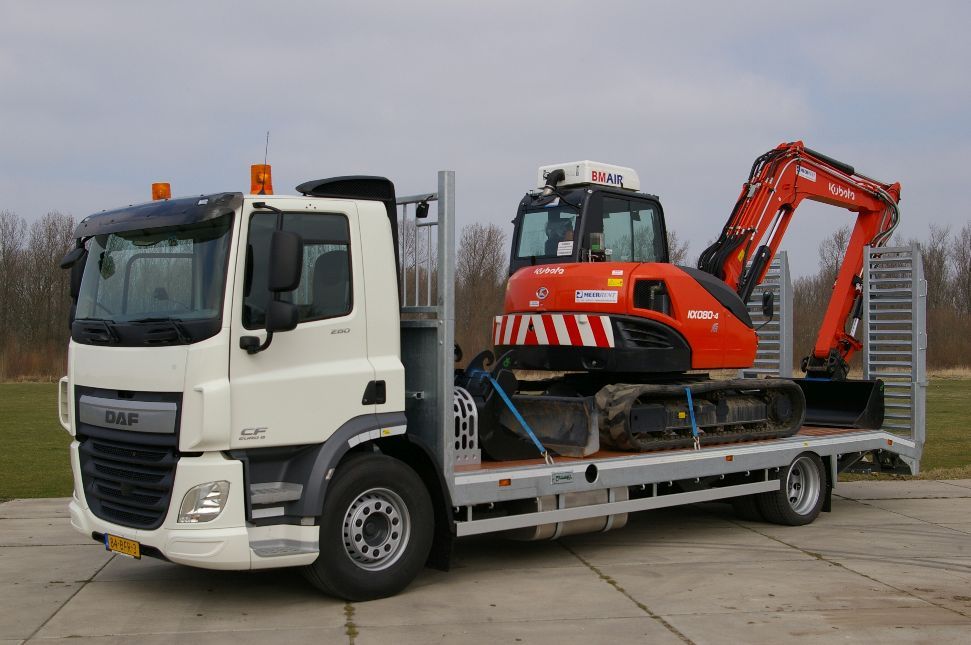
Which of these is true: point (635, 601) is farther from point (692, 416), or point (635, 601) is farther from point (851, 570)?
point (692, 416)

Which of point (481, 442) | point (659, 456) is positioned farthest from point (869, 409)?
point (481, 442)

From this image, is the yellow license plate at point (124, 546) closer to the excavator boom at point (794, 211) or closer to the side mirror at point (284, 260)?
the side mirror at point (284, 260)

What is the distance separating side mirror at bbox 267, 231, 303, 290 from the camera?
6.39 m

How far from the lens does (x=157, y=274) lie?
6.94 m

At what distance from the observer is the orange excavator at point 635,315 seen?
9406mm

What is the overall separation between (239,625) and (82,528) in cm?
159

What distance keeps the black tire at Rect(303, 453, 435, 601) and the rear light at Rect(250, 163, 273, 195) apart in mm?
2017


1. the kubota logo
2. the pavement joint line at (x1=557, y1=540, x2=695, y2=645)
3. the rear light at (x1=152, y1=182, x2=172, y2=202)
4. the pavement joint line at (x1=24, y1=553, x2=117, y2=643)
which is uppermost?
the kubota logo

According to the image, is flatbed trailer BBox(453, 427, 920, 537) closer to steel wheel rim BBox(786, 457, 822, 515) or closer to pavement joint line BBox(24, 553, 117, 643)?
steel wheel rim BBox(786, 457, 822, 515)

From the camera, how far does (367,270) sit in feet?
23.7

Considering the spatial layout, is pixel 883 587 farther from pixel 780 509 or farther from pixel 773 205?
pixel 773 205

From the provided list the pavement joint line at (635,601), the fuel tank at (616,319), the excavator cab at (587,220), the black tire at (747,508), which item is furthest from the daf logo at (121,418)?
the black tire at (747,508)

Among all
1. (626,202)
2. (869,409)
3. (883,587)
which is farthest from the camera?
(869,409)

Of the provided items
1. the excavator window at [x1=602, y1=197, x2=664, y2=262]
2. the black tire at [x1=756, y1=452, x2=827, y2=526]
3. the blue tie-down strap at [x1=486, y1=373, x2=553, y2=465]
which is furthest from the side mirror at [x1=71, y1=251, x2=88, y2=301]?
the black tire at [x1=756, y1=452, x2=827, y2=526]
